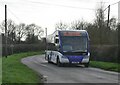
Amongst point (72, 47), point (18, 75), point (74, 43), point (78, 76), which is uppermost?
point (74, 43)

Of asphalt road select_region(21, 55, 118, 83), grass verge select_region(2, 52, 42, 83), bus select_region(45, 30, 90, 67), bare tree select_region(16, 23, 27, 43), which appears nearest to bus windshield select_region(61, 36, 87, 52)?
bus select_region(45, 30, 90, 67)

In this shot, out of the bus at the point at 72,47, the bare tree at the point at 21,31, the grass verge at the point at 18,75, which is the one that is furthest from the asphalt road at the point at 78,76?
the bare tree at the point at 21,31

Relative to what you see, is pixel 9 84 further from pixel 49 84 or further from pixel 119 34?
pixel 119 34

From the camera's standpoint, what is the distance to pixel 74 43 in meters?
32.0

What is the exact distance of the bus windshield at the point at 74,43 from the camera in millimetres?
31797

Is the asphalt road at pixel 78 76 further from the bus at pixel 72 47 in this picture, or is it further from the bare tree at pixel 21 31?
the bare tree at pixel 21 31

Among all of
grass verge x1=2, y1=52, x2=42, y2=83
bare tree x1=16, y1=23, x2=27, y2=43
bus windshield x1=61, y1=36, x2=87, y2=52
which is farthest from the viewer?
bare tree x1=16, y1=23, x2=27, y2=43

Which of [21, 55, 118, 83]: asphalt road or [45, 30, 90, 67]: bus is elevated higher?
[45, 30, 90, 67]: bus

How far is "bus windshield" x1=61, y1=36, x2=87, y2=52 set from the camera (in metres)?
31.8

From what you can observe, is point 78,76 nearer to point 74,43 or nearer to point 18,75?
point 18,75

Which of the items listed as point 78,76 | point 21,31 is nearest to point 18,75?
point 78,76

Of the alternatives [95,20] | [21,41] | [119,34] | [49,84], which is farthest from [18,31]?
[49,84]

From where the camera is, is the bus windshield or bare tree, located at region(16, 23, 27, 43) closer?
the bus windshield

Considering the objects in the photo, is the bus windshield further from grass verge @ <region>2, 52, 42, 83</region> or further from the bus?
grass verge @ <region>2, 52, 42, 83</region>
